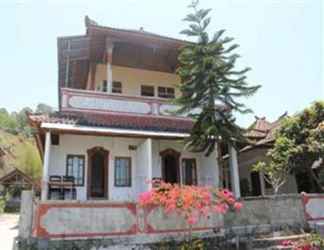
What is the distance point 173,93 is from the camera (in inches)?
631

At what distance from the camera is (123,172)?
1262cm

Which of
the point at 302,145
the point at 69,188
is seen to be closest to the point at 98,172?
the point at 69,188

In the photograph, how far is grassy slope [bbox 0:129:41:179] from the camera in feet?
131

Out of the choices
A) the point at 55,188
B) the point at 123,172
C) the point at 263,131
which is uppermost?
the point at 263,131

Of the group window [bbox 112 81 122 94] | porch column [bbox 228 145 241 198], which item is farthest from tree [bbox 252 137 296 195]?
window [bbox 112 81 122 94]

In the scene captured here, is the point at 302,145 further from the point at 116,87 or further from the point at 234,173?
the point at 116,87

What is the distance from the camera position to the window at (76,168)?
11.9 m

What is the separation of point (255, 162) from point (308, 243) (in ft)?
27.4

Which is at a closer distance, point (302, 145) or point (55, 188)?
point (55, 188)

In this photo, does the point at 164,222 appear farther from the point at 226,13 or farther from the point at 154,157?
the point at 226,13

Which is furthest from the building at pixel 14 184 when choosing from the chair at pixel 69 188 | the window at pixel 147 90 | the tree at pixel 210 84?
the tree at pixel 210 84

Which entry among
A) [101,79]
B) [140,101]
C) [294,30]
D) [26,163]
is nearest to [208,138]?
[140,101]

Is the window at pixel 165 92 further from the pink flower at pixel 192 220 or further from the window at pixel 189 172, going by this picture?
the pink flower at pixel 192 220

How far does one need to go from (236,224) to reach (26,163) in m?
36.9
